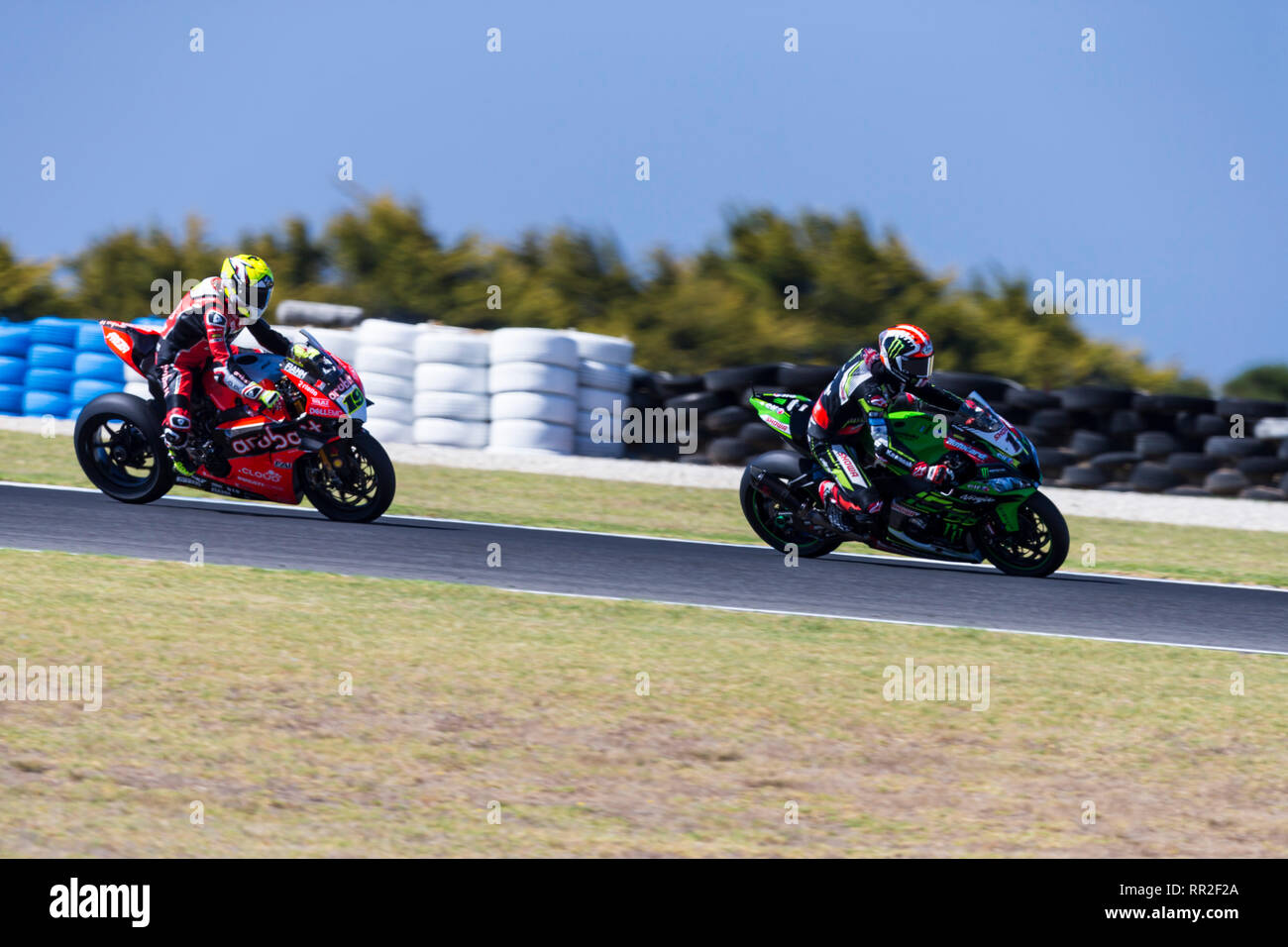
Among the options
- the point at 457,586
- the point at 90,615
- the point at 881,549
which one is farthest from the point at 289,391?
the point at 881,549

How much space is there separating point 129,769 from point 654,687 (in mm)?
2294

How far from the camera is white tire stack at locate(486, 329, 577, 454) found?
16.2 meters

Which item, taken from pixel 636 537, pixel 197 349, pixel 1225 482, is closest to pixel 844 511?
pixel 636 537

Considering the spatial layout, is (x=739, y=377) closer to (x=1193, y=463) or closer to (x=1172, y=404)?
(x=1172, y=404)

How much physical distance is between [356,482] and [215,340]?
1285 millimetres

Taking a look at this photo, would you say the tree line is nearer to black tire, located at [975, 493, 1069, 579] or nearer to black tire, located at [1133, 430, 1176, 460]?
black tire, located at [1133, 430, 1176, 460]

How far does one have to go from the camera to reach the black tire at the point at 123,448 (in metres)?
10.8

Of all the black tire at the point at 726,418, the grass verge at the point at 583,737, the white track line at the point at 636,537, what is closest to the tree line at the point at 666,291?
the black tire at the point at 726,418

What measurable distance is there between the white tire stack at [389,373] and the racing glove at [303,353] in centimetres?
586

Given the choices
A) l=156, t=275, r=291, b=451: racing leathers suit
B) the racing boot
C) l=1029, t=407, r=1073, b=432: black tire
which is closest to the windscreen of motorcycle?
the racing boot

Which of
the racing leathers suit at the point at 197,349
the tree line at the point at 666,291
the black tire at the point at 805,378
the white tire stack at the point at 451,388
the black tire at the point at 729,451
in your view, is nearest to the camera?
the racing leathers suit at the point at 197,349

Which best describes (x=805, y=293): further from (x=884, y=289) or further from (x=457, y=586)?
(x=457, y=586)

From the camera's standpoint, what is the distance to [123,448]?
11.0m

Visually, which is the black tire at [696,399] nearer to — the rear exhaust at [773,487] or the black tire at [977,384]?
the black tire at [977,384]
